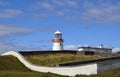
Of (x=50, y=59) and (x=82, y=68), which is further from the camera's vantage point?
(x=50, y=59)

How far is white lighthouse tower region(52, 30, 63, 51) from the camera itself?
8331 cm

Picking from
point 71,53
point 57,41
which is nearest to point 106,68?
point 71,53

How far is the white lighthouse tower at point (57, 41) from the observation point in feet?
273

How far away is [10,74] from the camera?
47.2m

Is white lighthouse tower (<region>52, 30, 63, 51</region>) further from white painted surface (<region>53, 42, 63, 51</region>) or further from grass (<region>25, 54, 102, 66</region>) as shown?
grass (<region>25, 54, 102, 66</region>)

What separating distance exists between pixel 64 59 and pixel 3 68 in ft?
43.3

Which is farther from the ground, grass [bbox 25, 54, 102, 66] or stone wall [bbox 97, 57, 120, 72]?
grass [bbox 25, 54, 102, 66]

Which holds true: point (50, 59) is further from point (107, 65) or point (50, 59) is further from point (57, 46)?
point (57, 46)

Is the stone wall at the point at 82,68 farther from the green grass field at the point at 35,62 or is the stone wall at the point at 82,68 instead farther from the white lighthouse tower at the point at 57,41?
the white lighthouse tower at the point at 57,41

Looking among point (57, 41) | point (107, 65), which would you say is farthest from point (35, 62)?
point (57, 41)

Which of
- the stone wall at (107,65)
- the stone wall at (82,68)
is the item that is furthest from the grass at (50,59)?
the stone wall at (107,65)

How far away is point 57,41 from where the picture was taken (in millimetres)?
83375

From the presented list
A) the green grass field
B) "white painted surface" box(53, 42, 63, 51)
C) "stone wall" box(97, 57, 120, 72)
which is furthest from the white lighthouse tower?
"stone wall" box(97, 57, 120, 72)

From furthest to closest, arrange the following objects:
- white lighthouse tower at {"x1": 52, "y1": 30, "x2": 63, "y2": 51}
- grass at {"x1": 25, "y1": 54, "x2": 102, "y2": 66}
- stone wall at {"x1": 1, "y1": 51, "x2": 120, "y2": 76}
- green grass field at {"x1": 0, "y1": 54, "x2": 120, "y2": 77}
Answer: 1. white lighthouse tower at {"x1": 52, "y1": 30, "x2": 63, "y2": 51}
2. grass at {"x1": 25, "y1": 54, "x2": 102, "y2": 66}
3. green grass field at {"x1": 0, "y1": 54, "x2": 120, "y2": 77}
4. stone wall at {"x1": 1, "y1": 51, "x2": 120, "y2": 76}
